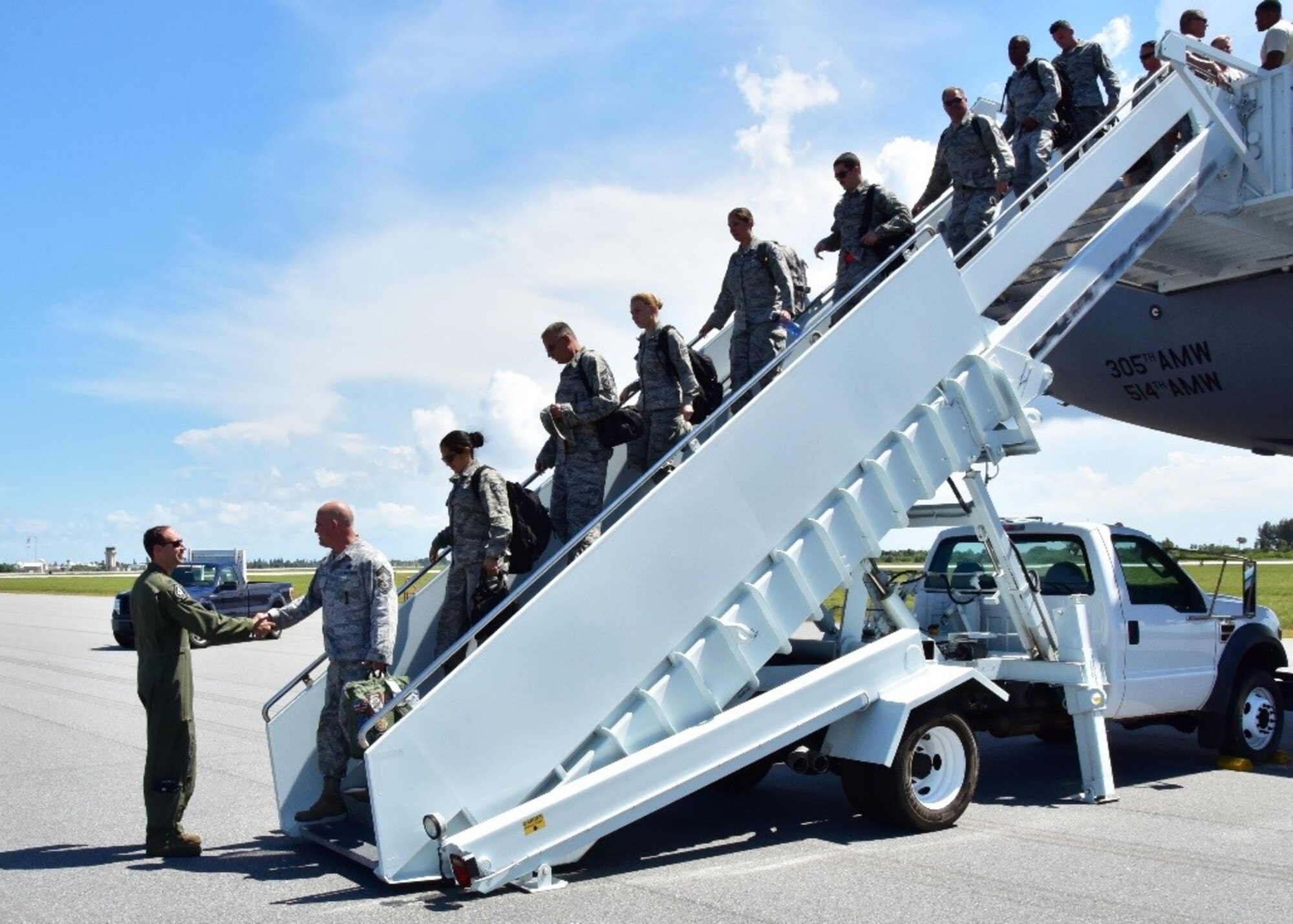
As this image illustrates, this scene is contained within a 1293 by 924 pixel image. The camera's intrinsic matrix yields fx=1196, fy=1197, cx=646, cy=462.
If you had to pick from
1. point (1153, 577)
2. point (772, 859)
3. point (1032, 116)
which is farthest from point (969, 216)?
point (772, 859)

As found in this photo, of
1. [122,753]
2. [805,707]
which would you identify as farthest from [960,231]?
[122,753]

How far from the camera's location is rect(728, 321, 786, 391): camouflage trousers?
24.6 ft

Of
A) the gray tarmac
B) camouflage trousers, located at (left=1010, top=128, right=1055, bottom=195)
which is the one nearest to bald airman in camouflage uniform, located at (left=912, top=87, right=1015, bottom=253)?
camouflage trousers, located at (left=1010, top=128, right=1055, bottom=195)

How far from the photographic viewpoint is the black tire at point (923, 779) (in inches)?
247

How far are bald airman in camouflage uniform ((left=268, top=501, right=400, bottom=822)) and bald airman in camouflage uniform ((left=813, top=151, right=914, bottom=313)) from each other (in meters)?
3.38

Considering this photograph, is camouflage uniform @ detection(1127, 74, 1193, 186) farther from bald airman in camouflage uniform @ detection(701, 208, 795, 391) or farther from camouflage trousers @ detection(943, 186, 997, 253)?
bald airman in camouflage uniform @ detection(701, 208, 795, 391)

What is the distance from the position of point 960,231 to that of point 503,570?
3771mm

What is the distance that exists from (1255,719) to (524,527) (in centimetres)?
548

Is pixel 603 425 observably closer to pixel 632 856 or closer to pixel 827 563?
pixel 827 563

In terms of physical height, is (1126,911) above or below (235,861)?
below

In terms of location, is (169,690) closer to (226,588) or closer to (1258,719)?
(1258,719)

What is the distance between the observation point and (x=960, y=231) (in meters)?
7.84

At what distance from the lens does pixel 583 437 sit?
692cm

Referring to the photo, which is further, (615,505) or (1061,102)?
(1061,102)
